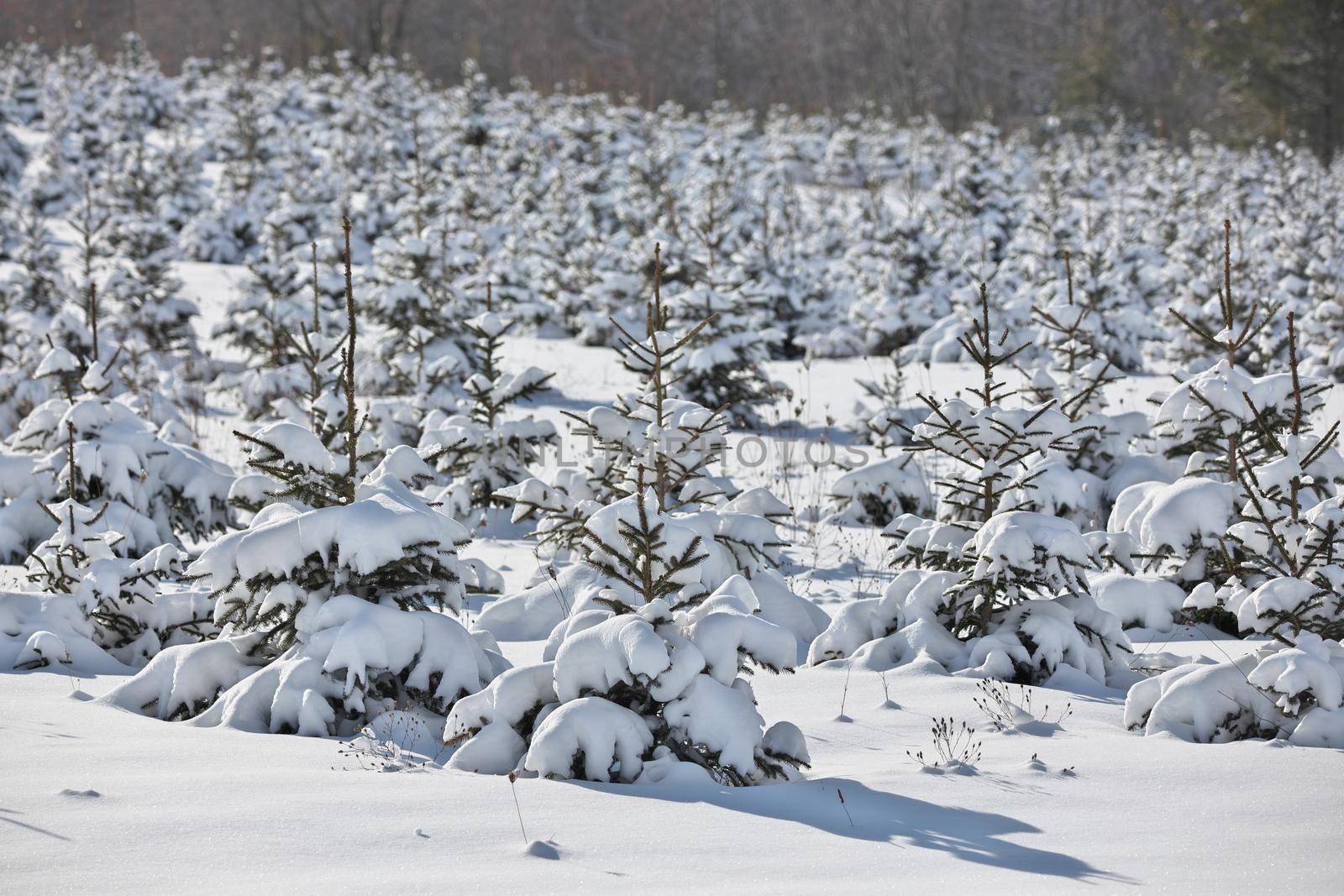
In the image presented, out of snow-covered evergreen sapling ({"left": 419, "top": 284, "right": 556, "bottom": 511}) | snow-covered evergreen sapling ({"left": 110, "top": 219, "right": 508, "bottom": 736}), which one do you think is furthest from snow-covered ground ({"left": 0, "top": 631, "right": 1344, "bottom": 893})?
snow-covered evergreen sapling ({"left": 419, "top": 284, "right": 556, "bottom": 511})

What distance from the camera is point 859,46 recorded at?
4756 cm

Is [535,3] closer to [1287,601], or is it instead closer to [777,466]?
[777,466]

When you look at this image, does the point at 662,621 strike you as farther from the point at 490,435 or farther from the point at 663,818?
the point at 490,435

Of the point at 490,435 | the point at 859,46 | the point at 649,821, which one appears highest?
the point at 859,46

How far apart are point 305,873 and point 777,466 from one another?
24.7 ft

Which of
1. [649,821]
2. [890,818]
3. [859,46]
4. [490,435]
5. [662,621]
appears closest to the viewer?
[649,821]

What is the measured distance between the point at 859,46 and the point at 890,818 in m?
47.5

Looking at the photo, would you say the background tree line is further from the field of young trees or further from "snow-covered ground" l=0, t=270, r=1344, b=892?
"snow-covered ground" l=0, t=270, r=1344, b=892

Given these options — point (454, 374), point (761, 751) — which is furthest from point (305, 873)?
point (454, 374)

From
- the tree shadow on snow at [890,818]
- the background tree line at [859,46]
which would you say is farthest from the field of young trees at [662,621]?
the background tree line at [859,46]

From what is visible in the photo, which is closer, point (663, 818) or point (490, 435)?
point (663, 818)

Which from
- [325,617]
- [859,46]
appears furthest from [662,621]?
[859,46]

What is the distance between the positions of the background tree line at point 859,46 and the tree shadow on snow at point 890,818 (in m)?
26.0

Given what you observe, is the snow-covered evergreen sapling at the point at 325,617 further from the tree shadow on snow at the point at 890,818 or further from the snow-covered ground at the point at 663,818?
the tree shadow on snow at the point at 890,818
